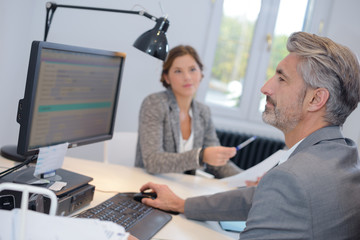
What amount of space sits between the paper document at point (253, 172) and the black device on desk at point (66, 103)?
68cm

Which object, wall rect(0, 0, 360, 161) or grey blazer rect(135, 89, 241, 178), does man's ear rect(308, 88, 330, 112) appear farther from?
wall rect(0, 0, 360, 161)

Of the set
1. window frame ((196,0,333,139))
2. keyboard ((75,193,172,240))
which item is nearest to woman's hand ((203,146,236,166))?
keyboard ((75,193,172,240))

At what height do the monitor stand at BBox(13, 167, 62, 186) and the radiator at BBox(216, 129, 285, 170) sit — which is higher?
the monitor stand at BBox(13, 167, 62, 186)

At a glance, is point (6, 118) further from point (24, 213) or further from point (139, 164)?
point (24, 213)

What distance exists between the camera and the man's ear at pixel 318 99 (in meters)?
1.13

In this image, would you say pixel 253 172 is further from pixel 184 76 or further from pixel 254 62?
pixel 254 62

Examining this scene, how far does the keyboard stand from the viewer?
3.61ft

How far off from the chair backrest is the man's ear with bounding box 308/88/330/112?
124 cm

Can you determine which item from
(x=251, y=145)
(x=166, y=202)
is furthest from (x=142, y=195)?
(x=251, y=145)

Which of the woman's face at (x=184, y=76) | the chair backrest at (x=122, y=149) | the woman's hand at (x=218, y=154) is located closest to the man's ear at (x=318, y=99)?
the woman's hand at (x=218, y=154)

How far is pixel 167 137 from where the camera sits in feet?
6.70

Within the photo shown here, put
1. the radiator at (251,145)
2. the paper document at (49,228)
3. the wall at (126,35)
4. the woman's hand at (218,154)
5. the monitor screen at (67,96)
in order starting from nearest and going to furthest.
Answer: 1. the paper document at (49,228)
2. the monitor screen at (67,96)
3. the woman's hand at (218,154)
4. the wall at (126,35)
5. the radiator at (251,145)

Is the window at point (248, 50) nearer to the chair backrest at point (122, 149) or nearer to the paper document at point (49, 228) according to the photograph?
the chair backrest at point (122, 149)

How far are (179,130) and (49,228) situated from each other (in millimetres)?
1507
